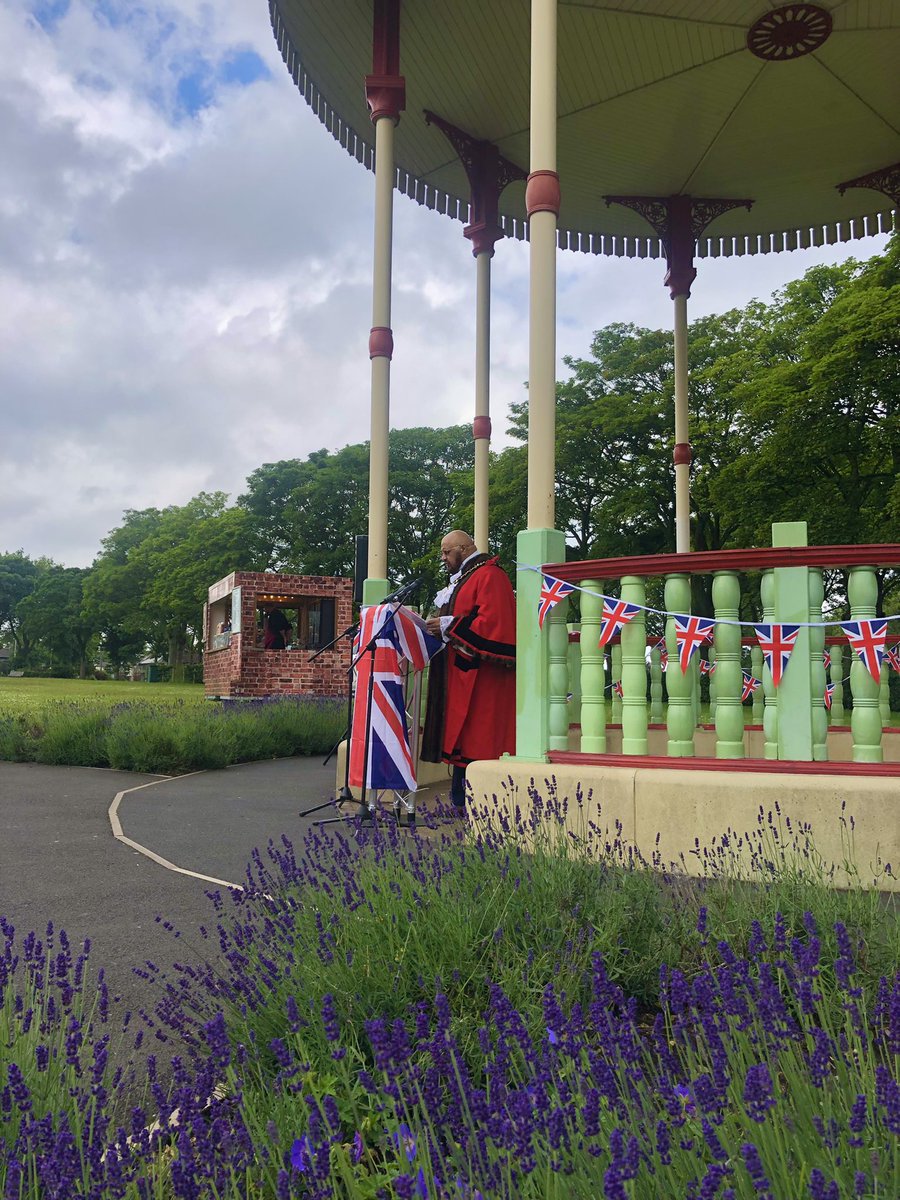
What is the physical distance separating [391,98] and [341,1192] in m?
8.33

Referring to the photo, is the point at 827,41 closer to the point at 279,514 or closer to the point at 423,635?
the point at 423,635

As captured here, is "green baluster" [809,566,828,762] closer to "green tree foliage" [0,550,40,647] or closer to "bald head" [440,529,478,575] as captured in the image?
"bald head" [440,529,478,575]

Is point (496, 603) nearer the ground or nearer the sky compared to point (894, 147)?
nearer the ground

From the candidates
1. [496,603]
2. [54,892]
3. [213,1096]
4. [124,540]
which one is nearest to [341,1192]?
[213,1096]

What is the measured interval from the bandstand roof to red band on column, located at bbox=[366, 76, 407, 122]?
89cm

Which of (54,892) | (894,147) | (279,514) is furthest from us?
(279,514)

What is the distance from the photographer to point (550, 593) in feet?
17.4

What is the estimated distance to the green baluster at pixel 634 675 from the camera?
16.2 ft

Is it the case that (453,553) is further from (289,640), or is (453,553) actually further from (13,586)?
(13,586)

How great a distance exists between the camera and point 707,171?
1124 cm

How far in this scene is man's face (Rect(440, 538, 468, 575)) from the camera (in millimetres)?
7527

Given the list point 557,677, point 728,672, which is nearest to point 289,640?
point 557,677

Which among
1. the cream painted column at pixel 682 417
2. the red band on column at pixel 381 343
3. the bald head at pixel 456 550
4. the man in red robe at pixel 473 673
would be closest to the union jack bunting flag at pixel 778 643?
the man in red robe at pixel 473 673

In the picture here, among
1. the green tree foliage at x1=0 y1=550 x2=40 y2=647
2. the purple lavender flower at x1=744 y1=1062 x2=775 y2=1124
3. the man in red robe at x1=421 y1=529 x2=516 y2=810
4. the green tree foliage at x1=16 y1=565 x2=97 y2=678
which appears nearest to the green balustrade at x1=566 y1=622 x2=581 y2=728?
the man in red robe at x1=421 y1=529 x2=516 y2=810
